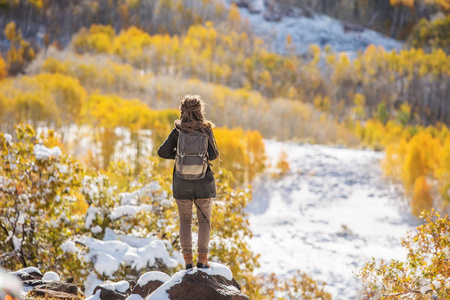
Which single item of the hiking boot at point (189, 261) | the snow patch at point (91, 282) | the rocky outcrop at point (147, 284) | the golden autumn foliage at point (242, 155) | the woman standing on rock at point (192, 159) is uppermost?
the woman standing on rock at point (192, 159)

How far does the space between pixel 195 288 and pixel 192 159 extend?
143cm

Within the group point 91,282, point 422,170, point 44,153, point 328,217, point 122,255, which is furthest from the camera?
point 422,170

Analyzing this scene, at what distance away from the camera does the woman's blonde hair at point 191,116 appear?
17.8 feet

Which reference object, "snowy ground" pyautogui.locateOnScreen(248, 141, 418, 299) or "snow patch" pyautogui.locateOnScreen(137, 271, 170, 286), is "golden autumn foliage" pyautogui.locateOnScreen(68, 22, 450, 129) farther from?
"snow patch" pyautogui.locateOnScreen(137, 271, 170, 286)

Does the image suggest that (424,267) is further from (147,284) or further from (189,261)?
(147,284)

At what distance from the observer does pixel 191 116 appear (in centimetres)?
548

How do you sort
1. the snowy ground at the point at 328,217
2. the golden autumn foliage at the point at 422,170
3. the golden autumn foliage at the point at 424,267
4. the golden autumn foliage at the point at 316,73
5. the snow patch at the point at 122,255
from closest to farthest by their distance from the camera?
the golden autumn foliage at the point at 424,267 < the snow patch at the point at 122,255 < the snowy ground at the point at 328,217 < the golden autumn foliage at the point at 422,170 < the golden autumn foliage at the point at 316,73

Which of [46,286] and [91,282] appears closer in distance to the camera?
[46,286]

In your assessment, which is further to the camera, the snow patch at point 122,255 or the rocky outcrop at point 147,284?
the snow patch at point 122,255

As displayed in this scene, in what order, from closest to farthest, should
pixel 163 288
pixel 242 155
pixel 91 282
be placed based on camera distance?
pixel 163 288
pixel 91 282
pixel 242 155

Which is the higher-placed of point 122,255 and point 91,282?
point 122,255

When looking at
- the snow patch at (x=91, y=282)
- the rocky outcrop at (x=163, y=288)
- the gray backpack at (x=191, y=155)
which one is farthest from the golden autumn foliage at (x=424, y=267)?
the snow patch at (x=91, y=282)

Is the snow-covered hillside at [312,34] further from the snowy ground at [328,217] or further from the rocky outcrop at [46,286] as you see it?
the rocky outcrop at [46,286]

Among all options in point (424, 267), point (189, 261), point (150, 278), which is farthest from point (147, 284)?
point (424, 267)
